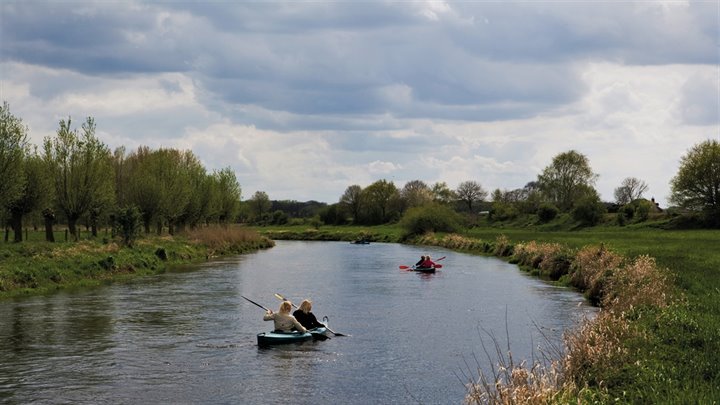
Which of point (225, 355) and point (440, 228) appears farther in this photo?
point (440, 228)

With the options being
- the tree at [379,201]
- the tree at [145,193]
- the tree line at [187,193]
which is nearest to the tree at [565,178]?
the tree line at [187,193]

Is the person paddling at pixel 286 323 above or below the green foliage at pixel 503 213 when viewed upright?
below

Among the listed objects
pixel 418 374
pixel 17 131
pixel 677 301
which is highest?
pixel 17 131

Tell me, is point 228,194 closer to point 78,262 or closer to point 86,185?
point 86,185

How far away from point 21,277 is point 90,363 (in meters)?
15.7

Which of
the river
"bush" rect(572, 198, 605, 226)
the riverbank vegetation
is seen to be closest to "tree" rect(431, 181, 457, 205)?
the riverbank vegetation

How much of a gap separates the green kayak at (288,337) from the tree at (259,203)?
142 meters

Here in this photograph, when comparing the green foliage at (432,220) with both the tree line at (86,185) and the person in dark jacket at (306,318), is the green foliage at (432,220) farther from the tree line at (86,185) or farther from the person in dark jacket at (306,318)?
the person in dark jacket at (306,318)

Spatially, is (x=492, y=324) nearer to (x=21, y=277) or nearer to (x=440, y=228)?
(x=21, y=277)

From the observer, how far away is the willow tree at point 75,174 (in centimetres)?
4800

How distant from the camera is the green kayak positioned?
65.1ft

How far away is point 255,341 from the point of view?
2084 centimetres

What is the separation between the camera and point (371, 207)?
142000 millimetres

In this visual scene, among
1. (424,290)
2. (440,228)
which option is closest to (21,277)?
(424,290)
